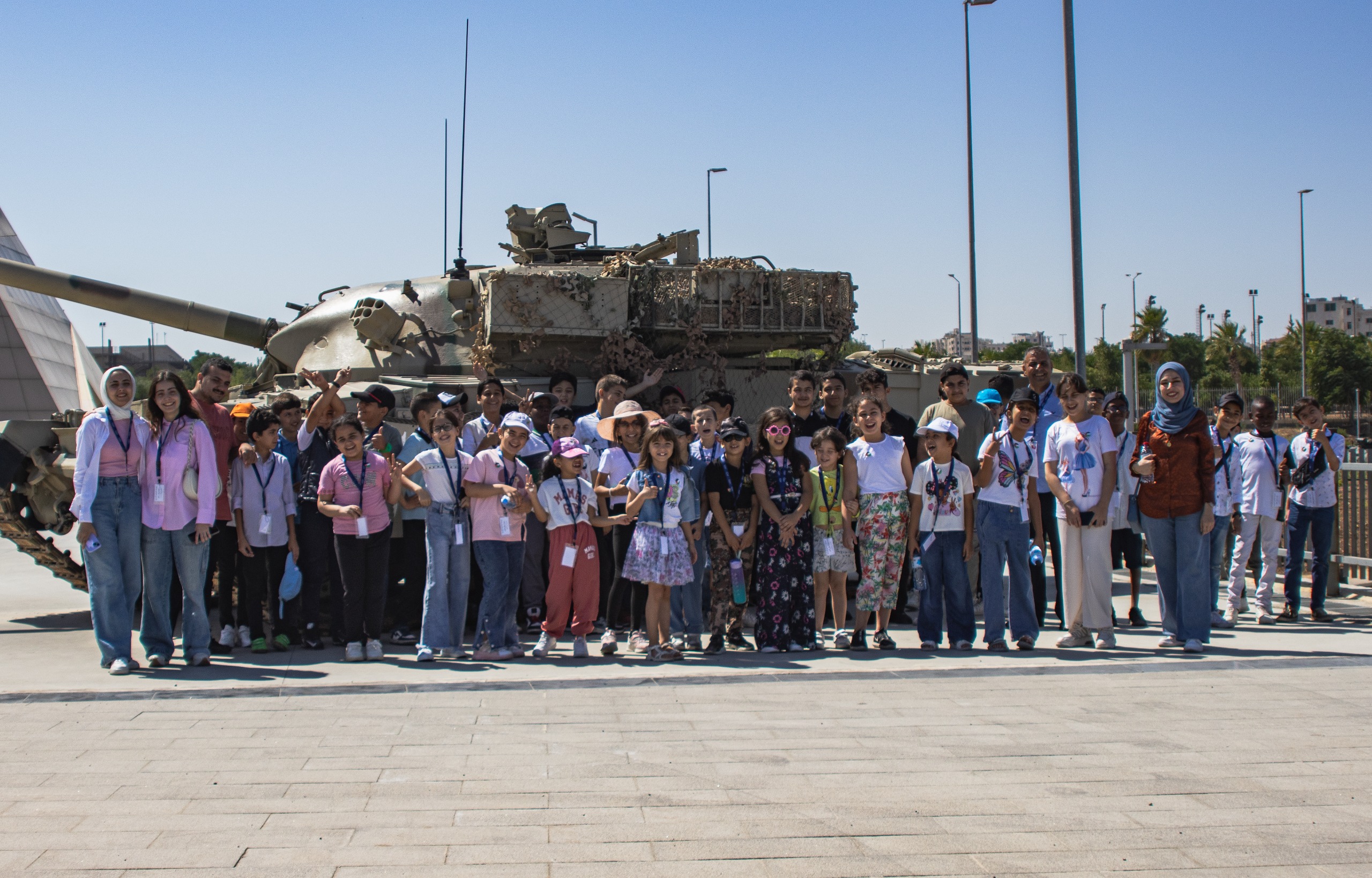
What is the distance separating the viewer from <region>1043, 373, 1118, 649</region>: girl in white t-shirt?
27.2 feet

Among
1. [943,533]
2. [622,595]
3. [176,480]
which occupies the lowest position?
[622,595]

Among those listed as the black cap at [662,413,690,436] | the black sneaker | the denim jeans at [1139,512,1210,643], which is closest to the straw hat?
the black cap at [662,413,690,436]

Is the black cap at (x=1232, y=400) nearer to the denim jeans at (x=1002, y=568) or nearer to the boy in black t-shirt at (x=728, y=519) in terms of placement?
the denim jeans at (x=1002, y=568)

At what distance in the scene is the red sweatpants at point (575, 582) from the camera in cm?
807

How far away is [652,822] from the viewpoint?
457cm

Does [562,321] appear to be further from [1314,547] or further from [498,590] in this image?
[1314,547]

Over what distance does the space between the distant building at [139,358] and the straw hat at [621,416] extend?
235 feet

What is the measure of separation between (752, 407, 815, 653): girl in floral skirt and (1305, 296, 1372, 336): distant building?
163 meters

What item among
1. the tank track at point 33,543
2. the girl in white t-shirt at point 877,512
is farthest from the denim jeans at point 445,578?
the tank track at point 33,543

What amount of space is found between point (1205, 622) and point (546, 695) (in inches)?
180

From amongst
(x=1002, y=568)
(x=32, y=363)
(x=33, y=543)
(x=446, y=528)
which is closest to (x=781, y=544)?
(x=1002, y=568)

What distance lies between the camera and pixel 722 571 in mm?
8344

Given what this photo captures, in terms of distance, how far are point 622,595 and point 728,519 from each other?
934 mm

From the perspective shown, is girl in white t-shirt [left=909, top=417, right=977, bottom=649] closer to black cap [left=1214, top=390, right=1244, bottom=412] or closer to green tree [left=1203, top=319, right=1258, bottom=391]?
black cap [left=1214, top=390, right=1244, bottom=412]
